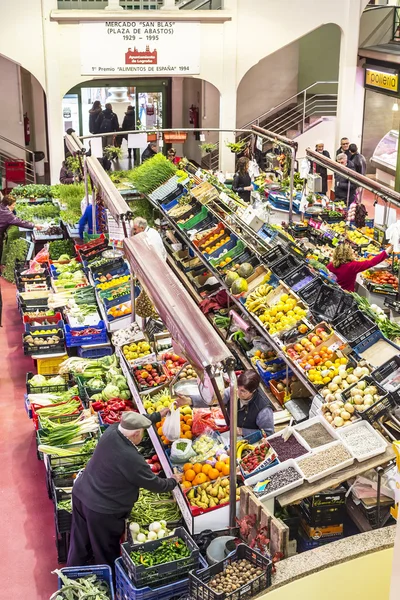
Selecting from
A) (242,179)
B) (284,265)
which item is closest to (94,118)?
(242,179)

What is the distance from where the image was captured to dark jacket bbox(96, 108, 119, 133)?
19859 mm

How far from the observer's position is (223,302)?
927 centimetres

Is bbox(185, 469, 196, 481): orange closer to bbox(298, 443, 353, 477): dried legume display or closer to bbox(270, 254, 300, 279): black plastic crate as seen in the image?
bbox(298, 443, 353, 477): dried legume display

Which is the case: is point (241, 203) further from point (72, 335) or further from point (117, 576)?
point (117, 576)

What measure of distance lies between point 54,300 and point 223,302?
2.01 metres

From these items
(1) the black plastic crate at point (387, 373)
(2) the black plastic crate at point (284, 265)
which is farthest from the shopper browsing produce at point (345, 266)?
(1) the black plastic crate at point (387, 373)

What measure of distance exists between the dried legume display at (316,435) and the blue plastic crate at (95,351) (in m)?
3.39

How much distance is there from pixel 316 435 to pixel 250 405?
785 millimetres

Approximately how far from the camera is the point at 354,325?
23.3ft

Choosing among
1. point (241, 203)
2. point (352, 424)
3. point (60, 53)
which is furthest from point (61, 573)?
point (60, 53)

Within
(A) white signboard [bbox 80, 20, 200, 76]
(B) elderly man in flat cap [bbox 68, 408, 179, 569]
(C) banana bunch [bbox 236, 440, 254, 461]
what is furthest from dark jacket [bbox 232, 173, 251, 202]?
(B) elderly man in flat cap [bbox 68, 408, 179, 569]

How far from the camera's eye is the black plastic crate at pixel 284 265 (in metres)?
8.43

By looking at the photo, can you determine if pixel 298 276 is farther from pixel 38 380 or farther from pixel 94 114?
pixel 94 114

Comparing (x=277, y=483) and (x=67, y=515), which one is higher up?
(x=277, y=483)
